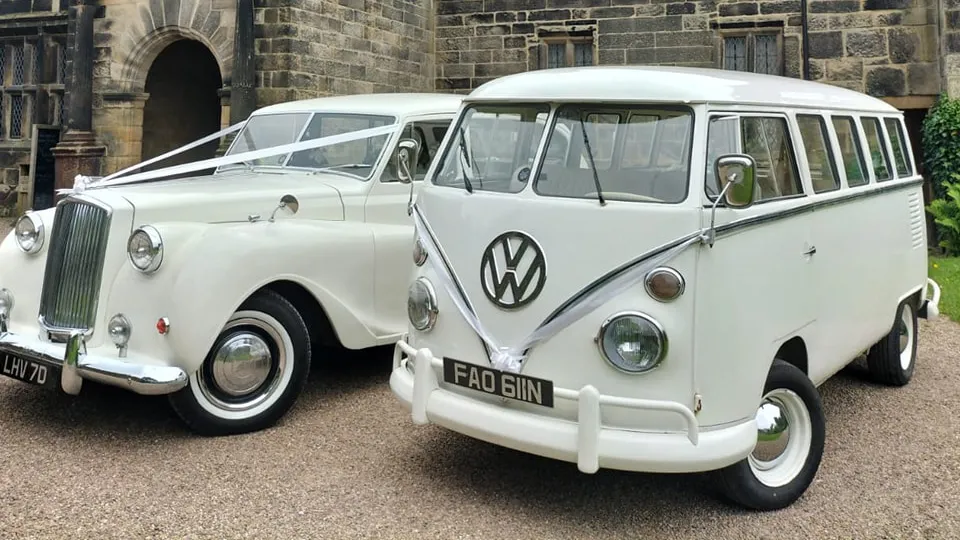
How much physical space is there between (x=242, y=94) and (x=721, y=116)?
362 inches

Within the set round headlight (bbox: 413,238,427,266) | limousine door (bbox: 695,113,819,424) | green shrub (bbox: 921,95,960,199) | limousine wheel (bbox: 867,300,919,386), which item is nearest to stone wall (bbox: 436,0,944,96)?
green shrub (bbox: 921,95,960,199)

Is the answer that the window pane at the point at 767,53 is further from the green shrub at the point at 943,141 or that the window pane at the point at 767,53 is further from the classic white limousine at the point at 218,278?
the classic white limousine at the point at 218,278

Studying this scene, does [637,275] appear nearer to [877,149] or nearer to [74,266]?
[877,149]

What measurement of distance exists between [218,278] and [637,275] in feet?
7.55

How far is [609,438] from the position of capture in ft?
11.1

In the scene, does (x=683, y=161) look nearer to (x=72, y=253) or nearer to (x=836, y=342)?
(x=836, y=342)

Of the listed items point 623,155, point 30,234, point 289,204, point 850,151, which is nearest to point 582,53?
point 850,151

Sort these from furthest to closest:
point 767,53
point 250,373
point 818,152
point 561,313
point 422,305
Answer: point 767,53 → point 250,373 → point 818,152 → point 422,305 → point 561,313

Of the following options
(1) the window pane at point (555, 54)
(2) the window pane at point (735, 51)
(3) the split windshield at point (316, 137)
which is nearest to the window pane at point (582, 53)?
(1) the window pane at point (555, 54)

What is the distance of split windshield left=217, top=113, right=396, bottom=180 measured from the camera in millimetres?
5891

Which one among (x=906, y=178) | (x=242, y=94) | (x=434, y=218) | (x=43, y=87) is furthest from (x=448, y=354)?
(x=43, y=87)

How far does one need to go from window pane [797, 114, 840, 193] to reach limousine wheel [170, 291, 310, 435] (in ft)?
9.64

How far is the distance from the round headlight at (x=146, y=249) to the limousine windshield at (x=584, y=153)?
158 cm

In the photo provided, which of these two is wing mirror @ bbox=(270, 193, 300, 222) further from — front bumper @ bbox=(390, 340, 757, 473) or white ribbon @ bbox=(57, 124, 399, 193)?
front bumper @ bbox=(390, 340, 757, 473)
